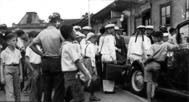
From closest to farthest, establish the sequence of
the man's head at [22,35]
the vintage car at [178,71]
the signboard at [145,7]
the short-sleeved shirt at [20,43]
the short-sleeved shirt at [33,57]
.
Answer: the vintage car at [178,71], the short-sleeved shirt at [33,57], the short-sleeved shirt at [20,43], the man's head at [22,35], the signboard at [145,7]

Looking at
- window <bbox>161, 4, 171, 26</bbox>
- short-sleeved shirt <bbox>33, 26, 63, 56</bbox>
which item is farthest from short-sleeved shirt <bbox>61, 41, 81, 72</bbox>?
window <bbox>161, 4, 171, 26</bbox>

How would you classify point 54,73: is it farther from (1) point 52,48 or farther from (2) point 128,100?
Result: (2) point 128,100

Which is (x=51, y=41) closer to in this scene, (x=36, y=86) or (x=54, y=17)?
(x=54, y=17)

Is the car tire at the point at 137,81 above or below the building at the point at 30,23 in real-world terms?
below

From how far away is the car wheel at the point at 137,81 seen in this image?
796 cm

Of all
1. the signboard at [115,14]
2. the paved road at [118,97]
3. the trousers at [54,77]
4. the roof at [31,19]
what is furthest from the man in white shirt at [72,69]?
the roof at [31,19]

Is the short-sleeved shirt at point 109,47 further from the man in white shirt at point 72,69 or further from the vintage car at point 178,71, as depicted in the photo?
the man in white shirt at point 72,69

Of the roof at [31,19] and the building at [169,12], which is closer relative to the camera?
the building at [169,12]

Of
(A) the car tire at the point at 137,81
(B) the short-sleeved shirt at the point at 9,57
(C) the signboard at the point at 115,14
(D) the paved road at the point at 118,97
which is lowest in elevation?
(D) the paved road at the point at 118,97

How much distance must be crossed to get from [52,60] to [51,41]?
0.37m

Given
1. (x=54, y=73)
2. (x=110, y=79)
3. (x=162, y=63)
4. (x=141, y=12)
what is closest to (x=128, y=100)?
(x=110, y=79)

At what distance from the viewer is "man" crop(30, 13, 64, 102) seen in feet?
17.4

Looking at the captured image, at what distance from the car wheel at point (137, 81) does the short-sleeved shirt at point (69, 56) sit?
3439 mm

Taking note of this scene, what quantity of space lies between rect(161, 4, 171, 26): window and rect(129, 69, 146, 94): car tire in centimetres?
617
